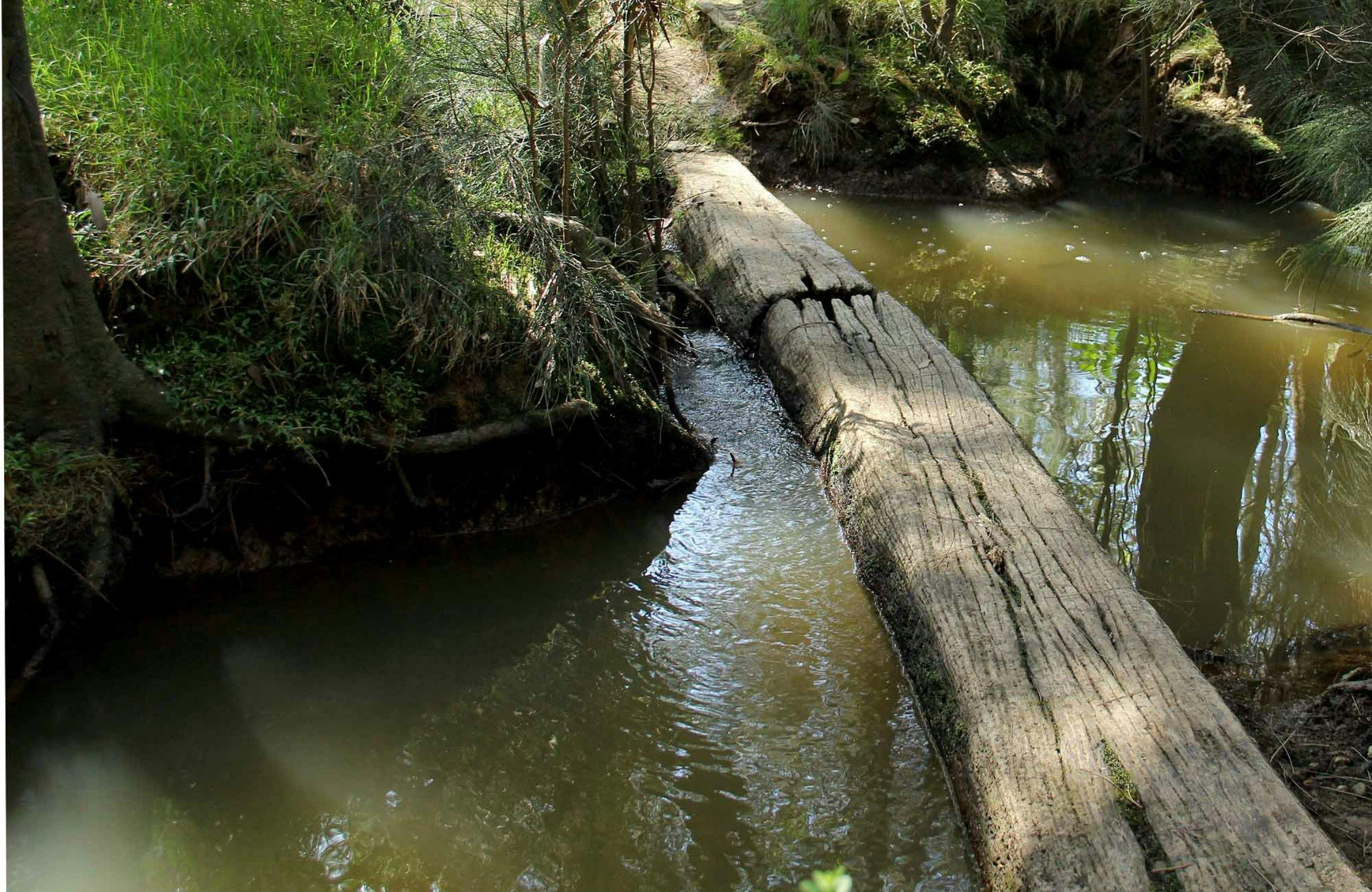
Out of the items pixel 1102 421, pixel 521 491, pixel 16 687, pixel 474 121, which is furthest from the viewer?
pixel 1102 421

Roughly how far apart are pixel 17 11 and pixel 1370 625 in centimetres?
473

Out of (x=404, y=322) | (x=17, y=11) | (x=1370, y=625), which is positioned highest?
(x=17, y=11)

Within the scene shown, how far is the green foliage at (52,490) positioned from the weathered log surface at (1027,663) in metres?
2.54

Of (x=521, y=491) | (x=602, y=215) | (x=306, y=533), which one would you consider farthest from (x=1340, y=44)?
(x=306, y=533)

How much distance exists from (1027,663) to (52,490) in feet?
9.50

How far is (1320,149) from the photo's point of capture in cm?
583

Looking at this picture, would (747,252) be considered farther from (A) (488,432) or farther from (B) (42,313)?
(B) (42,313)

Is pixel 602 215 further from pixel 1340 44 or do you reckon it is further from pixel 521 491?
pixel 1340 44

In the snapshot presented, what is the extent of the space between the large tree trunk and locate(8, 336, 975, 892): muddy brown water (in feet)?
2.25

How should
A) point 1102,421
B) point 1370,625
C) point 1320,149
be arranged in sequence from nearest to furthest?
point 1370,625 < point 1102,421 < point 1320,149

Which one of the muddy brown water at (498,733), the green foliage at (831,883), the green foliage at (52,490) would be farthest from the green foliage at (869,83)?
the green foliage at (831,883)

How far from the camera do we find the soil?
2.54 m

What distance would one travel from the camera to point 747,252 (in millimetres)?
5559

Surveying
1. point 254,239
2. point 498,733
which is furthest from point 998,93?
point 498,733
